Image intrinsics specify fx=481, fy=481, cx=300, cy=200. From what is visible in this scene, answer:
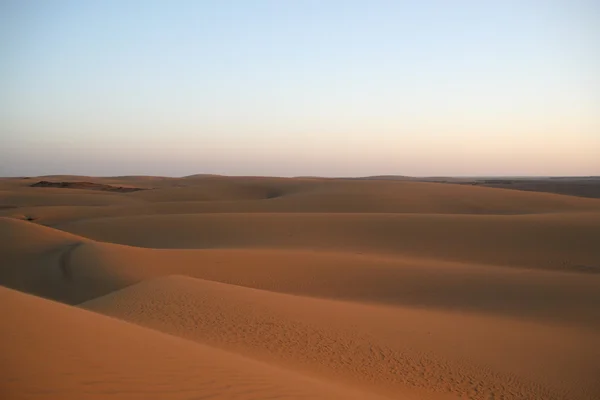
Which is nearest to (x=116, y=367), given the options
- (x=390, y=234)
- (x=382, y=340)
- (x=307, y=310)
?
(x=382, y=340)

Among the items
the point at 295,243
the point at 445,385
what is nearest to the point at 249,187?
the point at 295,243

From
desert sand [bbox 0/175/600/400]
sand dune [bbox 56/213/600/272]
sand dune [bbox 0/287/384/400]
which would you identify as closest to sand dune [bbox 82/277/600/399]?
Result: desert sand [bbox 0/175/600/400]

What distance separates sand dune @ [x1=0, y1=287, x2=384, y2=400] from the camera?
4266 millimetres

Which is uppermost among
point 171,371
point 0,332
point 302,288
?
point 0,332

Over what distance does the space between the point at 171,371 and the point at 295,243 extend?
51.0ft

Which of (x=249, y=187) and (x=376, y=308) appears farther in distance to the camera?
(x=249, y=187)

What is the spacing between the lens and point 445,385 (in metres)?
6.66

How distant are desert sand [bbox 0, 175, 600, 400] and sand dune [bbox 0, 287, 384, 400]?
24mm

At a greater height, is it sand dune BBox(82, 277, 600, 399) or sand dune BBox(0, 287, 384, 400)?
sand dune BBox(0, 287, 384, 400)

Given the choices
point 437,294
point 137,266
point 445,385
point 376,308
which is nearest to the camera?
point 445,385

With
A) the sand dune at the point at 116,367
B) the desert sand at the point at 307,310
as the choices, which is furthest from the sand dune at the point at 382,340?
the sand dune at the point at 116,367

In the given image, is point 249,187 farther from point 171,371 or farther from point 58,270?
point 171,371

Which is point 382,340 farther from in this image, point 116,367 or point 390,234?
point 390,234

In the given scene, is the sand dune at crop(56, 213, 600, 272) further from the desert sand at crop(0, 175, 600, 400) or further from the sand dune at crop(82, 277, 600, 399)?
the sand dune at crop(82, 277, 600, 399)
